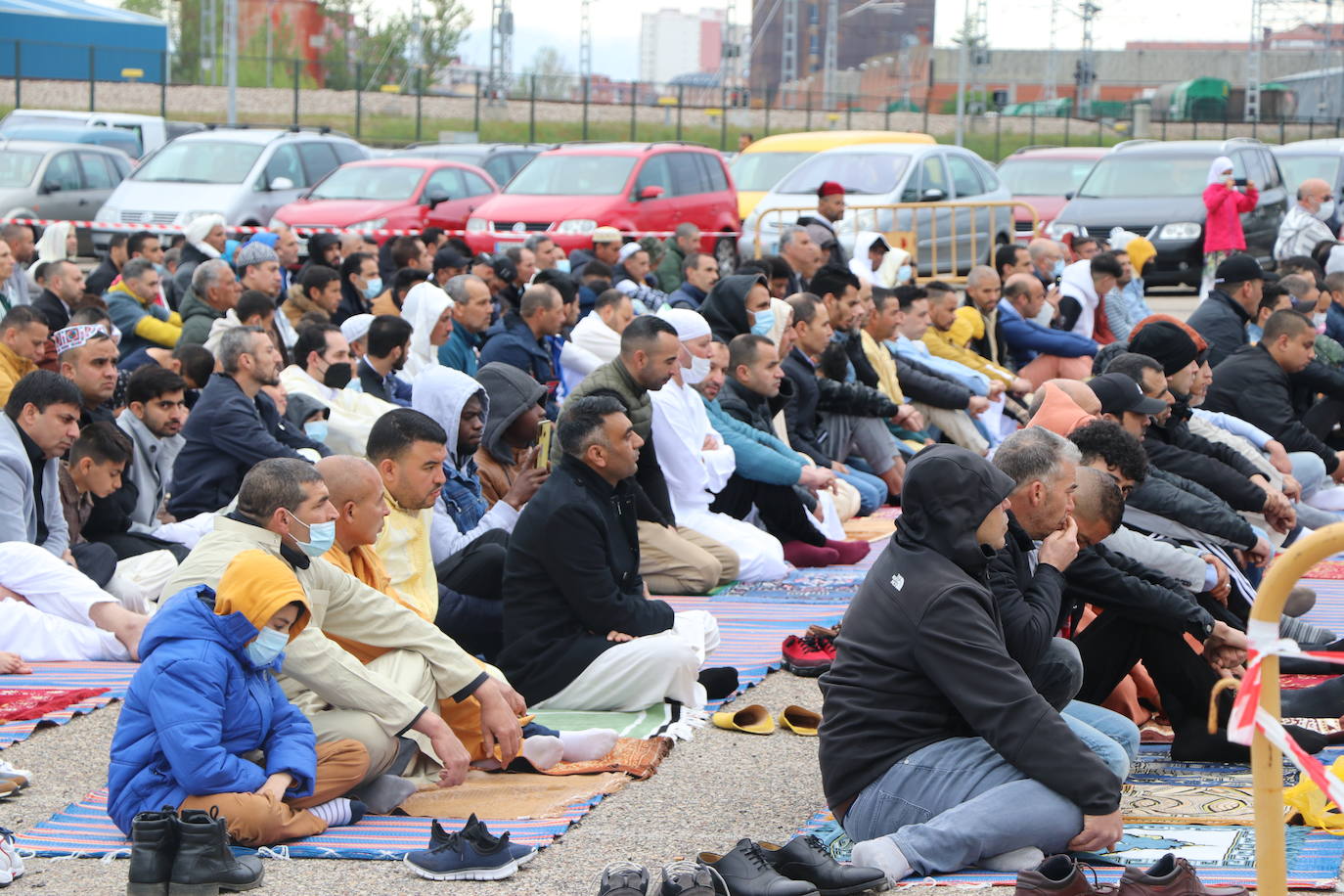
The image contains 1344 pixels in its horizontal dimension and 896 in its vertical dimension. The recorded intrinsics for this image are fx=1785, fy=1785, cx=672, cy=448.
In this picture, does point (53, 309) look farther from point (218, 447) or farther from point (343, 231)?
point (343, 231)

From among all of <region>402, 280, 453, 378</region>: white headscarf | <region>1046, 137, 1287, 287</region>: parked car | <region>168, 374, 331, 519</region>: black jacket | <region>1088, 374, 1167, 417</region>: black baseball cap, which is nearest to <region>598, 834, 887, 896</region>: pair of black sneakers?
<region>1088, 374, 1167, 417</region>: black baseball cap

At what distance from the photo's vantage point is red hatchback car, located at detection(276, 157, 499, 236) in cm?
2055

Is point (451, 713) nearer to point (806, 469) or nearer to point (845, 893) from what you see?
point (845, 893)

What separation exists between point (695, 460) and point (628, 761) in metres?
3.50

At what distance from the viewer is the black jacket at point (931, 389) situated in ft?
41.9

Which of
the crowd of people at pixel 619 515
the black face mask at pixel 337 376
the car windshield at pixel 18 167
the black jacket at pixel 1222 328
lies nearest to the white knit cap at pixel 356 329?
the crowd of people at pixel 619 515

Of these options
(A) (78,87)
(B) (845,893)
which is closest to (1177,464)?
(B) (845,893)

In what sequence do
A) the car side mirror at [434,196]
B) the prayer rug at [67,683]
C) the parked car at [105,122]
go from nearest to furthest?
the prayer rug at [67,683] < the car side mirror at [434,196] < the parked car at [105,122]

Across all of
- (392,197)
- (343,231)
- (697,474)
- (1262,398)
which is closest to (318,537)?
(697,474)

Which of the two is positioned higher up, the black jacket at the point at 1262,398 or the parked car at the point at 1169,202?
the parked car at the point at 1169,202

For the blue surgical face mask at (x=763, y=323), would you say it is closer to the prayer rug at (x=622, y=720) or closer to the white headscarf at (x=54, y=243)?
the prayer rug at (x=622, y=720)

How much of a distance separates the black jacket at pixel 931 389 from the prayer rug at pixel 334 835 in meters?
7.42

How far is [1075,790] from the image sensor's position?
496 centimetres

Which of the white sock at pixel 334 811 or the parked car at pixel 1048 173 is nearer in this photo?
the white sock at pixel 334 811
